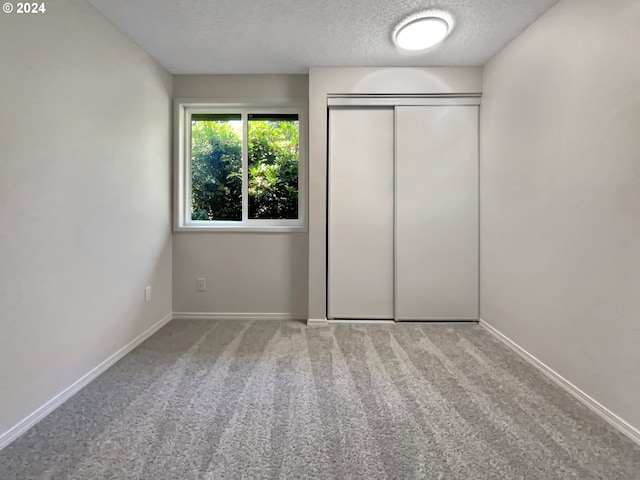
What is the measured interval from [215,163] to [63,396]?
7.17ft

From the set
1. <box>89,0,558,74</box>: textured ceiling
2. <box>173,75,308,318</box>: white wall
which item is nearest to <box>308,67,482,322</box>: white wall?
<box>89,0,558,74</box>: textured ceiling

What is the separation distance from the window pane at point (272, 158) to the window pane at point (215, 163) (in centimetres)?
15

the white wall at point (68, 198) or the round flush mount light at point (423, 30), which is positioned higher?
the round flush mount light at point (423, 30)

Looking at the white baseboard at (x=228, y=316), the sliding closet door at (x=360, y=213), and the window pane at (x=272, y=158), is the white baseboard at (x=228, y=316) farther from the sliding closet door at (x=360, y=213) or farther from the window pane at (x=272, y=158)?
the window pane at (x=272, y=158)

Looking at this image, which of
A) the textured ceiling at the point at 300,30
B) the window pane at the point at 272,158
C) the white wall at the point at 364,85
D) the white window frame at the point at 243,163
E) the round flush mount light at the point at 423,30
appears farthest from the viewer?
the window pane at the point at 272,158

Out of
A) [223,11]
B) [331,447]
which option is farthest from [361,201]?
[331,447]

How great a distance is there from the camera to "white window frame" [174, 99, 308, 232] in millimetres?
2846

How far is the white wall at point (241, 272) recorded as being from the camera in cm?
A: 288

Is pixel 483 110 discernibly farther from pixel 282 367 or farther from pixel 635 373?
pixel 282 367

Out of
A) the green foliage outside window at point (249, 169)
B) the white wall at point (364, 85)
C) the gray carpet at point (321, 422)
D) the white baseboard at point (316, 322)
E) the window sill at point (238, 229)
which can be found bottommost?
the gray carpet at point (321, 422)

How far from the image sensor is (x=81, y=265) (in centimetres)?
172

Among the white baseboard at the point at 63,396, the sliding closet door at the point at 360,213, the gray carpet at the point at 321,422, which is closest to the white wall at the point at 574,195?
the gray carpet at the point at 321,422

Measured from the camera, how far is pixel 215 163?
2988mm

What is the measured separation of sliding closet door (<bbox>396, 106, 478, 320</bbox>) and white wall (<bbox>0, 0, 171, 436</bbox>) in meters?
2.22
